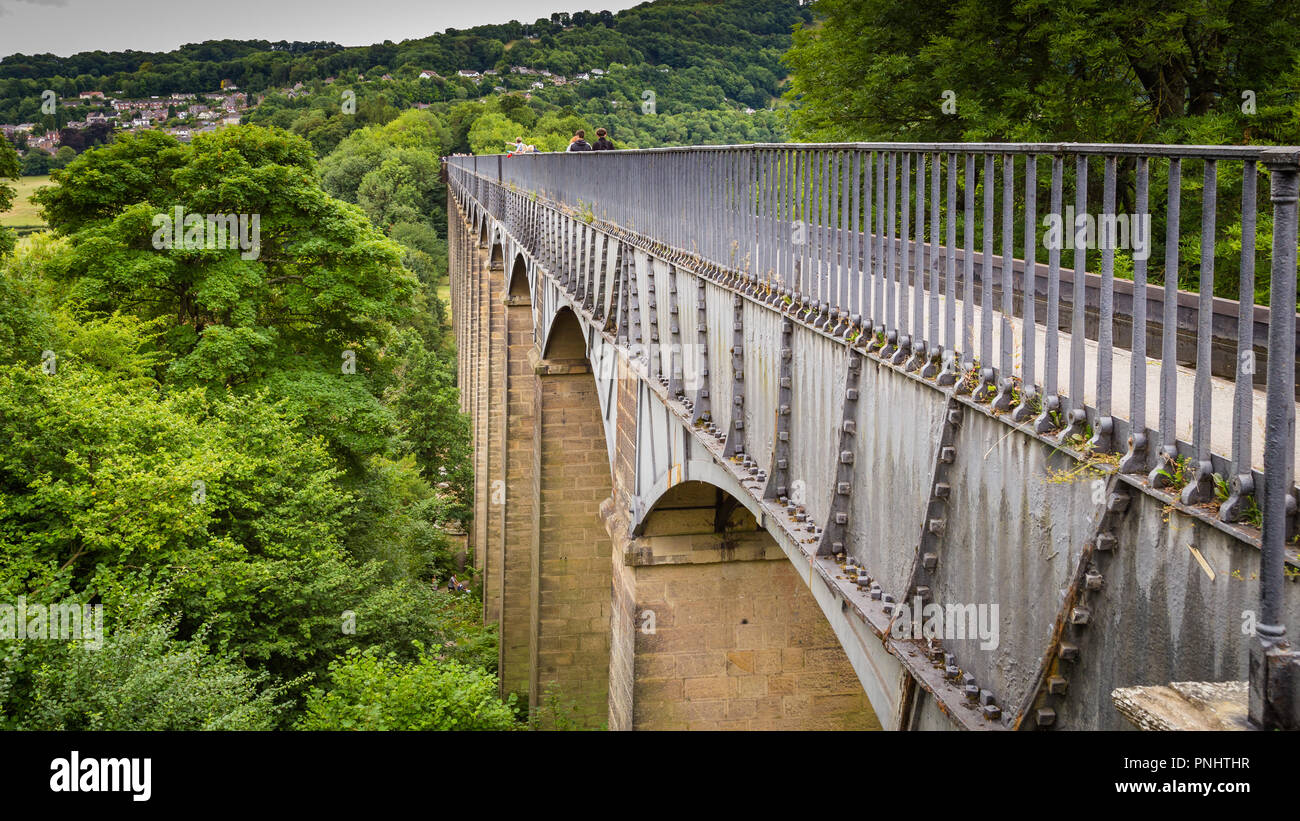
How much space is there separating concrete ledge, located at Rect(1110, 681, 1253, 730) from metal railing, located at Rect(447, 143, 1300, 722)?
0.65 ft

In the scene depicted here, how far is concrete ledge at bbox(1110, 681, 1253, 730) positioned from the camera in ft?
8.96

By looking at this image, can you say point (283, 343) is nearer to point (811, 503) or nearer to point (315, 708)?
point (315, 708)

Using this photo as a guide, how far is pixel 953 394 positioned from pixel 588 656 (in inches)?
823

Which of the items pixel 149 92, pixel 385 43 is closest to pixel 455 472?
pixel 149 92

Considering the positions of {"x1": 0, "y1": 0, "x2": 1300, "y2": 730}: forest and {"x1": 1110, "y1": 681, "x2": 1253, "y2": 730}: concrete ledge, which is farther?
{"x1": 0, "y1": 0, "x2": 1300, "y2": 730}: forest

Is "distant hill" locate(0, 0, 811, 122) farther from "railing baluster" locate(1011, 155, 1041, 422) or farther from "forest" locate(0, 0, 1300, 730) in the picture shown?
"railing baluster" locate(1011, 155, 1041, 422)

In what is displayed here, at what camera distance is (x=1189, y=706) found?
2.78 metres

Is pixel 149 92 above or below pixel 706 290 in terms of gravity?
above

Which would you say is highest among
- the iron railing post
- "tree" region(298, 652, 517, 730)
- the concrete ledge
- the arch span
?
the iron railing post

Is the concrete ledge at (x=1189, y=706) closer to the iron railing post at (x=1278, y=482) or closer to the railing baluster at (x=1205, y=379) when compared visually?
the iron railing post at (x=1278, y=482)

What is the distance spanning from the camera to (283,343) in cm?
2452

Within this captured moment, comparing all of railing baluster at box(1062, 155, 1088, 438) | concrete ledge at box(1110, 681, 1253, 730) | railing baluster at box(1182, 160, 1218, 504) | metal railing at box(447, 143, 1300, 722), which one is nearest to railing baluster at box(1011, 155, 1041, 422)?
metal railing at box(447, 143, 1300, 722)

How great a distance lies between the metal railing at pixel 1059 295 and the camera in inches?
113

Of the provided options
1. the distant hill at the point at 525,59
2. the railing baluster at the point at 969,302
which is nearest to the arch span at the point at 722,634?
the railing baluster at the point at 969,302
